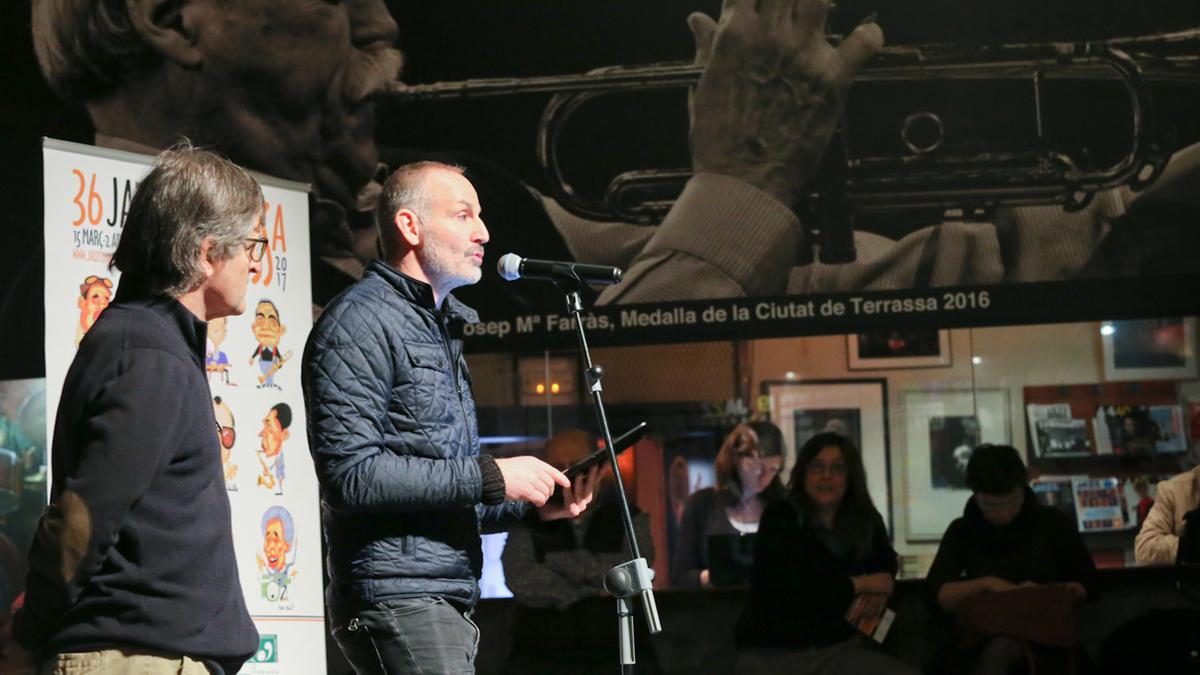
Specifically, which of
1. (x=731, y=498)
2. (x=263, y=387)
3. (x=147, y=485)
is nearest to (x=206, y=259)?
(x=147, y=485)

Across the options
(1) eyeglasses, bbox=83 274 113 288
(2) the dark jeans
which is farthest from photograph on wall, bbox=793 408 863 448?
(2) the dark jeans

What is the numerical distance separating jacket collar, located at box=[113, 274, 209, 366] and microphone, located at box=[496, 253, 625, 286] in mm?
1021

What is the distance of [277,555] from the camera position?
5.01m

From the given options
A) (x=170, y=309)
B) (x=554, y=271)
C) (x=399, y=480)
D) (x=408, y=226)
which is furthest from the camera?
(x=554, y=271)

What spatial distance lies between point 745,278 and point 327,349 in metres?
3.65

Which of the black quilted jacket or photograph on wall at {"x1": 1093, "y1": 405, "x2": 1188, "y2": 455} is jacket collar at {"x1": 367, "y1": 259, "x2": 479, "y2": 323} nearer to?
the black quilted jacket

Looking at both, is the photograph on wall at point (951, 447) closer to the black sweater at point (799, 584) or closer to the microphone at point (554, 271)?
the black sweater at point (799, 584)

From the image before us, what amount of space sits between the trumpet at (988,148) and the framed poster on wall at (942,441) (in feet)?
2.49

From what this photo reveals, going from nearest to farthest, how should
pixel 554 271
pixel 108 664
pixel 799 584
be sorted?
pixel 108 664 < pixel 554 271 < pixel 799 584

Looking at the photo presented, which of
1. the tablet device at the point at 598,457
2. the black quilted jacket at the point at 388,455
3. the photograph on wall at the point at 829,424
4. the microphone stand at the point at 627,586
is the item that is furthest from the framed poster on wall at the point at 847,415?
the black quilted jacket at the point at 388,455

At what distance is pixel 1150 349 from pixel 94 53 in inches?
187

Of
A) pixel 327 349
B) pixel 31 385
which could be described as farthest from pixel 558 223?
pixel 327 349

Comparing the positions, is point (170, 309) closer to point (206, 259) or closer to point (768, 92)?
point (206, 259)

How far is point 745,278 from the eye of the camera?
20.3 feet
